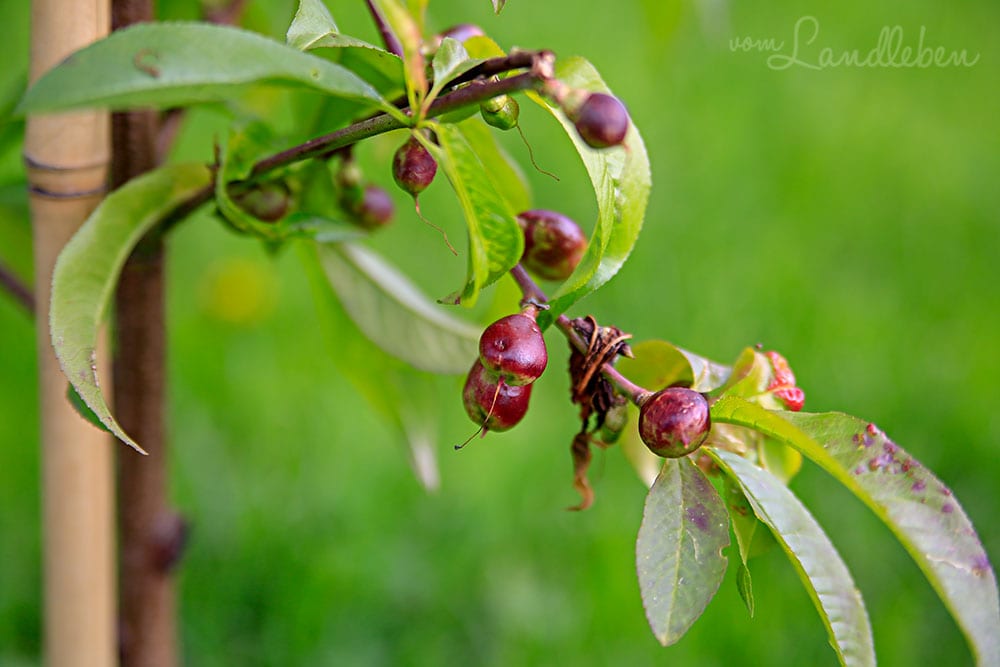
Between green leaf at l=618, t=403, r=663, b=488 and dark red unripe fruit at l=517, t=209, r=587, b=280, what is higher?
dark red unripe fruit at l=517, t=209, r=587, b=280

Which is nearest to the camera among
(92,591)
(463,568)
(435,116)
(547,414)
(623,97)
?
(435,116)

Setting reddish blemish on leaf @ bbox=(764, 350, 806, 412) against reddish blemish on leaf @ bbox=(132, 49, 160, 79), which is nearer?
reddish blemish on leaf @ bbox=(132, 49, 160, 79)

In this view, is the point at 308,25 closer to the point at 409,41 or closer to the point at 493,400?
the point at 409,41

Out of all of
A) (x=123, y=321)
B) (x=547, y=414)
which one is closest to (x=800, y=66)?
(x=547, y=414)

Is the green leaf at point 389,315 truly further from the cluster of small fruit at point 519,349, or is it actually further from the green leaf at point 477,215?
the green leaf at point 477,215

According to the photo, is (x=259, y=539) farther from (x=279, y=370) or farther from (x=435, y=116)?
(x=435, y=116)

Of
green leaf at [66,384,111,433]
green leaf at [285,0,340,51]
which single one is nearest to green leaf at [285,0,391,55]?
green leaf at [285,0,340,51]

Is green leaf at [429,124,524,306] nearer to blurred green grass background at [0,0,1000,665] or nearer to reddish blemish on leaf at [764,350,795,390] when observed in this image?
reddish blemish on leaf at [764,350,795,390]

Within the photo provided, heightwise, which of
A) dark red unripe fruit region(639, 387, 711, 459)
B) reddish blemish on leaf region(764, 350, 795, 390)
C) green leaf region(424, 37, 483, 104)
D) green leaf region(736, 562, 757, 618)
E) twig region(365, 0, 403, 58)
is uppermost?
twig region(365, 0, 403, 58)
